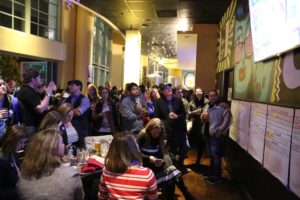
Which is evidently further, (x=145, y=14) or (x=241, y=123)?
(x=145, y=14)

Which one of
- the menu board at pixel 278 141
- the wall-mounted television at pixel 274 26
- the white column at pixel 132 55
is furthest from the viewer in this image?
the white column at pixel 132 55

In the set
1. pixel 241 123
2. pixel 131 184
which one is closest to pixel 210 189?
pixel 241 123

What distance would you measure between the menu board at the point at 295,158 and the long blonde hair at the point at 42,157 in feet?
5.99

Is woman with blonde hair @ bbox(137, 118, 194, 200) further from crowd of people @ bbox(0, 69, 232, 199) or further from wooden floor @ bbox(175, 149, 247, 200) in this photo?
wooden floor @ bbox(175, 149, 247, 200)

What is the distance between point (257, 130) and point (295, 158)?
1.12 meters

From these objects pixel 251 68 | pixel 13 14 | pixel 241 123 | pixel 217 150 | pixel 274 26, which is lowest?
pixel 217 150

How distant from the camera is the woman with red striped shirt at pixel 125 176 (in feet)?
5.83

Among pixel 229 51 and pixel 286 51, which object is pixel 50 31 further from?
pixel 286 51

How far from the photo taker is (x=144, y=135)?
315cm

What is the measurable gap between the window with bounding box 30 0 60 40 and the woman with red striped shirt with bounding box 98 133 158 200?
713 cm

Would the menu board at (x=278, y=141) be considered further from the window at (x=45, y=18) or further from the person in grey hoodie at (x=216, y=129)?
the window at (x=45, y=18)

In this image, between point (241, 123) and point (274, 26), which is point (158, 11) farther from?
point (274, 26)

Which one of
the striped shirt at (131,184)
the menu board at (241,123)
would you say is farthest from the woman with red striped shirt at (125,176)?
the menu board at (241,123)

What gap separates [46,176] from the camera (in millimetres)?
1630
